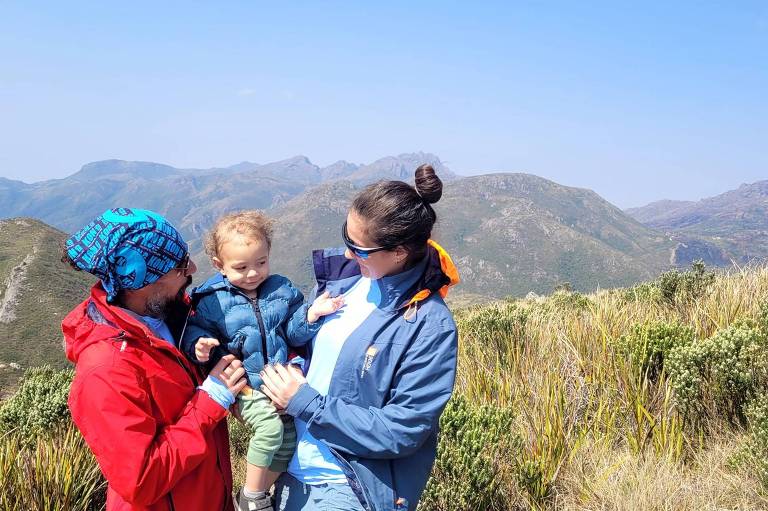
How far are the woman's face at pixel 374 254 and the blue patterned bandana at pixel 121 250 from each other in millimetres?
732

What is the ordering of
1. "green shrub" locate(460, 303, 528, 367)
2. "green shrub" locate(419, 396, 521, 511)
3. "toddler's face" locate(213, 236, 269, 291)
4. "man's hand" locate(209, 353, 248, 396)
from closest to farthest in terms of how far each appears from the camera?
"man's hand" locate(209, 353, 248, 396) < "toddler's face" locate(213, 236, 269, 291) < "green shrub" locate(419, 396, 521, 511) < "green shrub" locate(460, 303, 528, 367)

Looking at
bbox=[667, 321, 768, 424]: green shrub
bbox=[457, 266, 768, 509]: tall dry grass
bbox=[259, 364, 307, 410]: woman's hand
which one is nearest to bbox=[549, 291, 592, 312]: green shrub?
bbox=[457, 266, 768, 509]: tall dry grass

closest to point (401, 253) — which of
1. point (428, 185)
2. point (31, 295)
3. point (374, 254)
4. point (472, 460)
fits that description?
point (374, 254)

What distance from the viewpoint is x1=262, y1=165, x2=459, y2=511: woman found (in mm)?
1922

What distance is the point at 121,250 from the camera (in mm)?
1924

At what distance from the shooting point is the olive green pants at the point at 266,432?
85.0 inches

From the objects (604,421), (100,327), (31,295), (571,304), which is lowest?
(31,295)

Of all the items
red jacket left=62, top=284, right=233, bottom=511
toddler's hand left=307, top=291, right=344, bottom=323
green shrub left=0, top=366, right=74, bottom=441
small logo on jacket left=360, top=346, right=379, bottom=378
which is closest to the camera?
red jacket left=62, top=284, right=233, bottom=511

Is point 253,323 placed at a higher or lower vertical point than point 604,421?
higher

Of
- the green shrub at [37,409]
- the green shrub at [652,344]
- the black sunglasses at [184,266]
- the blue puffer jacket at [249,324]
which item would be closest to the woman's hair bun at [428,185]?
the blue puffer jacket at [249,324]

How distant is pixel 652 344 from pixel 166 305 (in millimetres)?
3817

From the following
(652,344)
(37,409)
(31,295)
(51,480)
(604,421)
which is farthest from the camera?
(31,295)

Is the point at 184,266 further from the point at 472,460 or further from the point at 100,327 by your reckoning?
the point at 472,460

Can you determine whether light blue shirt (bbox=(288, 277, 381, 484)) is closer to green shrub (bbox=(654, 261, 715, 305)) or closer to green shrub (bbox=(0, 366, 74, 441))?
green shrub (bbox=(0, 366, 74, 441))
